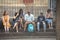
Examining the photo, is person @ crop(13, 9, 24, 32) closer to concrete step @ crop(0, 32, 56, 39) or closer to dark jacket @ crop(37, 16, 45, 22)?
concrete step @ crop(0, 32, 56, 39)

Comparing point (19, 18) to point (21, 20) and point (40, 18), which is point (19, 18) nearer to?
point (21, 20)

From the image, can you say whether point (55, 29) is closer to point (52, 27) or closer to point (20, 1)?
point (52, 27)

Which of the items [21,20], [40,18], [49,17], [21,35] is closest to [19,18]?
[21,20]

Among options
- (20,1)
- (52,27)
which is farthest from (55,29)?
(20,1)

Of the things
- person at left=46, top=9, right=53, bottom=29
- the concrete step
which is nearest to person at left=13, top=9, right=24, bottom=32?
the concrete step

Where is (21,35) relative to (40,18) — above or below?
below

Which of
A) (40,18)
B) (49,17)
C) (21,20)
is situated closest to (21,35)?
(21,20)

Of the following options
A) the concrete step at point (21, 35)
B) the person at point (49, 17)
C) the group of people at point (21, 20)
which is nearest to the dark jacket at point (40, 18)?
the group of people at point (21, 20)

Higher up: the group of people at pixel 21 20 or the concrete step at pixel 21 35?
the group of people at pixel 21 20

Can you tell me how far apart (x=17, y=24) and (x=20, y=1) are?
38.8 inches

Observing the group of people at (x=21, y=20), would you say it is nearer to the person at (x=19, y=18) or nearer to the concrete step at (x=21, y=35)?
the person at (x=19, y=18)

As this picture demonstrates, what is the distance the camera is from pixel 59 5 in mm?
28578

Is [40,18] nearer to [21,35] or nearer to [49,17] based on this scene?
[49,17]

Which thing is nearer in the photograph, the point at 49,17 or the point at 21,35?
the point at 21,35
